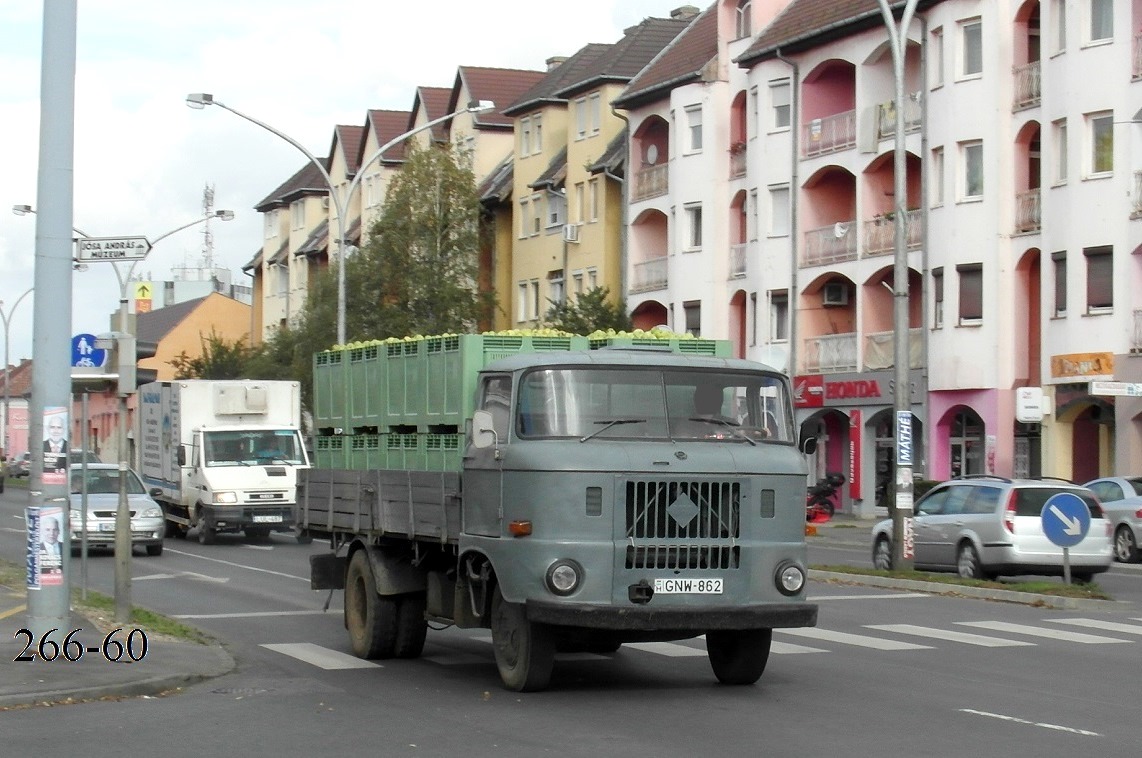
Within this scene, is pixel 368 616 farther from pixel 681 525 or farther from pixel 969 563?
pixel 969 563

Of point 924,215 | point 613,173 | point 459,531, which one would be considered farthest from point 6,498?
point 459,531

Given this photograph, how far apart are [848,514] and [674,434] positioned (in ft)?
127

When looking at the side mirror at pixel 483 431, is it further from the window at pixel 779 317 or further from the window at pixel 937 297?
the window at pixel 779 317

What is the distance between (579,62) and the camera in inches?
2709

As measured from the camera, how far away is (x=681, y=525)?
12.2 metres

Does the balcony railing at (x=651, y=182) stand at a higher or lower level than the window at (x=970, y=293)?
higher

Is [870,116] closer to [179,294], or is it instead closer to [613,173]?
[613,173]

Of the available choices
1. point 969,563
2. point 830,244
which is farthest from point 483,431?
point 830,244

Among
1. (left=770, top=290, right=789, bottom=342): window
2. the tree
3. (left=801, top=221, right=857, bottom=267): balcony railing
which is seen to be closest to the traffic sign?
(left=801, top=221, right=857, bottom=267): balcony railing

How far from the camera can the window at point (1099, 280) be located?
39875 mm

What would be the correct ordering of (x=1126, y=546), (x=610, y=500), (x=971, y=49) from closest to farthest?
(x=610, y=500) < (x=1126, y=546) < (x=971, y=49)

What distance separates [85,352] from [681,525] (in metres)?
13.9

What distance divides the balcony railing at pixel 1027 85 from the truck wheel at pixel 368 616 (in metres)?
30.5

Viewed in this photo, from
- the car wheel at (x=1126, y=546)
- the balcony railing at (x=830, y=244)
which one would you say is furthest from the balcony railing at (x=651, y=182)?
the car wheel at (x=1126, y=546)
